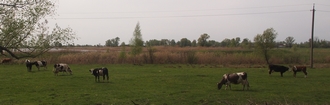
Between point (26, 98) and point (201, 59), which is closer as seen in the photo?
point (26, 98)

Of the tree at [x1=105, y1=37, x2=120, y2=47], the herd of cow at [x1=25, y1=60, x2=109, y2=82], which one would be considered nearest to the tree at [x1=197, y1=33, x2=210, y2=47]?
the tree at [x1=105, y1=37, x2=120, y2=47]

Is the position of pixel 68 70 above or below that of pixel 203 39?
below

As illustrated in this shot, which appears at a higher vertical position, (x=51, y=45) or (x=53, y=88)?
(x=51, y=45)

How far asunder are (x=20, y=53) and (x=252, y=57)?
151 ft

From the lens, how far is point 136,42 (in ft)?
177

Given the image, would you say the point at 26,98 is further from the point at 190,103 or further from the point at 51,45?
the point at 190,103

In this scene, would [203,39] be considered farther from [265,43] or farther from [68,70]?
[68,70]

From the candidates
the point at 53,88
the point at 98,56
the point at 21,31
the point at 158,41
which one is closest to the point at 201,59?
the point at 98,56

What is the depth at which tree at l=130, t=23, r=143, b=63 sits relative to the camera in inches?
2082

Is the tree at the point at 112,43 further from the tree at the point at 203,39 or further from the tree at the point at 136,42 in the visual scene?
the tree at the point at 136,42

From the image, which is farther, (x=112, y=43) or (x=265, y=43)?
(x=112, y=43)

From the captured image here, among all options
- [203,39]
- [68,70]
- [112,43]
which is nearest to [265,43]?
[68,70]

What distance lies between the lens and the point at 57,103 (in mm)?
14258

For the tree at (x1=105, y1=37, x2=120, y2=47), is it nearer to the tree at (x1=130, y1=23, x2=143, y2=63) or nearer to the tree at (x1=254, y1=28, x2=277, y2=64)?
the tree at (x1=130, y1=23, x2=143, y2=63)
